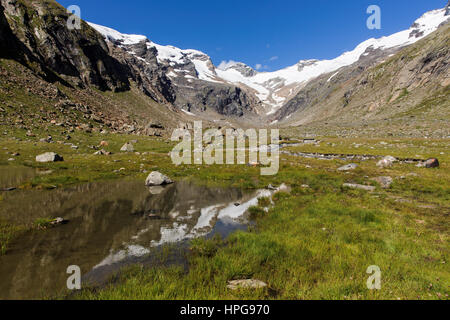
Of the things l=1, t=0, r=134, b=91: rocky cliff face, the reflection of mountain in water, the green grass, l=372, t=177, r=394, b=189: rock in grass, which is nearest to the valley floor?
the green grass

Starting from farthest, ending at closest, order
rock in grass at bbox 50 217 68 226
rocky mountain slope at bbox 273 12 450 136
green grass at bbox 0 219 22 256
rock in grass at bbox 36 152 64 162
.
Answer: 1. rocky mountain slope at bbox 273 12 450 136
2. rock in grass at bbox 36 152 64 162
3. rock in grass at bbox 50 217 68 226
4. green grass at bbox 0 219 22 256

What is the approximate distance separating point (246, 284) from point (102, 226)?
23.2 feet

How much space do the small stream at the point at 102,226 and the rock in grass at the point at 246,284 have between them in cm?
224

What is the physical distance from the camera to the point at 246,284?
5.60 meters

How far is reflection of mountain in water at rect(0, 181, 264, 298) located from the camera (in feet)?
19.0

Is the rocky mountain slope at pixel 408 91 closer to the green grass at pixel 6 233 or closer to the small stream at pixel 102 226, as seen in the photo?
the small stream at pixel 102 226

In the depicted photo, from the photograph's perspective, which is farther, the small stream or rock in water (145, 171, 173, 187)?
rock in water (145, 171, 173, 187)

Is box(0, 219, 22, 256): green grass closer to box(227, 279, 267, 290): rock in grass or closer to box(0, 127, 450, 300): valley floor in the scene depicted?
box(0, 127, 450, 300): valley floor

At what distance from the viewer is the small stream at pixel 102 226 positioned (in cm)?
578

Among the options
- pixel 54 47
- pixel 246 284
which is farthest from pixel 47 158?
pixel 54 47

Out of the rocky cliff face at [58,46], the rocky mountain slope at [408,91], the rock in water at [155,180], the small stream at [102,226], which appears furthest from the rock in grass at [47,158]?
the rocky mountain slope at [408,91]

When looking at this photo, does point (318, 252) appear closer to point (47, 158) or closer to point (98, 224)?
point (98, 224)

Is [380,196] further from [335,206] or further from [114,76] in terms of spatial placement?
[114,76]

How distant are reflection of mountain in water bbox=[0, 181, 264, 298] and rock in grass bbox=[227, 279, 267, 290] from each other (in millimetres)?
3440
